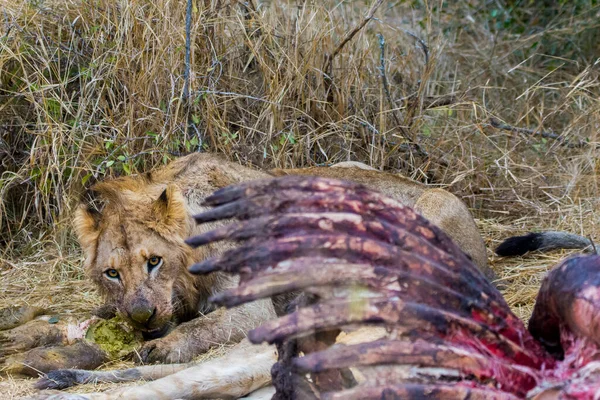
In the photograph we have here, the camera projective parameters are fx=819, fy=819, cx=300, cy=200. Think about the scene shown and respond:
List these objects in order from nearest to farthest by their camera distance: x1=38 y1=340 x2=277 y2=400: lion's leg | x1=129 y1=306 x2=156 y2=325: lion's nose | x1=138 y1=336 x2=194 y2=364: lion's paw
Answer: x1=38 y1=340 x2=277 y2=400: lion's leg < x1=138 y1=336 x2=194 y2=364: lion's paw < x1=129 y1=306 x2=156 y2=325: lion's nose

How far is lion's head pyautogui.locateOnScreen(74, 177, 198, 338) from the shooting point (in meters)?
4.29

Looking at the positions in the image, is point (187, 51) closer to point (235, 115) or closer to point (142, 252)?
point (235, 115)

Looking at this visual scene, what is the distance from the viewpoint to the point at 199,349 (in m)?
4.17

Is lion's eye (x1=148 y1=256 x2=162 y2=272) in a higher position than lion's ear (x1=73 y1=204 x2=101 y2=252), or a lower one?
lower

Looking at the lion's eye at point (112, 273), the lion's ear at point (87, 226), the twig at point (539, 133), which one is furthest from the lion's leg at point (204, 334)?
the twig at point (539, 133)

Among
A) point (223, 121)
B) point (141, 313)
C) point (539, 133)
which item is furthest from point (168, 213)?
point (539, 133)

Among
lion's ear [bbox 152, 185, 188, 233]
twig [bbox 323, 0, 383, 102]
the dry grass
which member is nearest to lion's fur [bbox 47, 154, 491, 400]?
lion's ear [bbox 152, 185, 188, 233]

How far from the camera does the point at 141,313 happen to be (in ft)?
13.7

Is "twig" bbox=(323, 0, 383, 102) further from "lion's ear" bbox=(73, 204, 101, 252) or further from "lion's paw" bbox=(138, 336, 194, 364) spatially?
"lion's paw" bbox=(138, 336, 194, 364)

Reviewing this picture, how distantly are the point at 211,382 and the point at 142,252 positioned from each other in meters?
1.11

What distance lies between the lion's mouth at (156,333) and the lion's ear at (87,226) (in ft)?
1.96

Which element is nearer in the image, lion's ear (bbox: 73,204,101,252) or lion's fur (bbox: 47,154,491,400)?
lion's fur (bbox: 47,154,491,400)

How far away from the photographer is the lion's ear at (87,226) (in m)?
4.56

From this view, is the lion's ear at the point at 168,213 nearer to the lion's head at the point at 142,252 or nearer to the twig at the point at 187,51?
the lion's head at the point at 142,252
